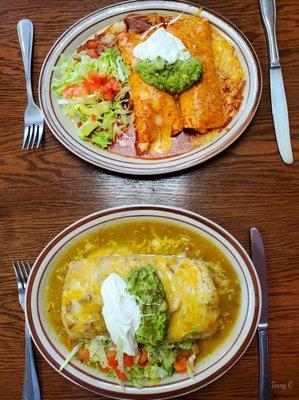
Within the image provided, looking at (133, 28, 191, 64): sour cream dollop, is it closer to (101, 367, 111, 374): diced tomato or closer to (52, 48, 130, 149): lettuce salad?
(52, 48, 130, 149): lettuce salad

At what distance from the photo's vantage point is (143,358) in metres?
2.21

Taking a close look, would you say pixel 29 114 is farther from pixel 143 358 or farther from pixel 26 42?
pixel 143 358

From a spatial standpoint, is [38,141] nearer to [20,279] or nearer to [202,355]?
[20,279]

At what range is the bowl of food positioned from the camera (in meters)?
2.11

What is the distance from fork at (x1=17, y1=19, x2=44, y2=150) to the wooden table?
0.04m

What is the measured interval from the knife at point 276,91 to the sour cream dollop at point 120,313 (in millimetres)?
913

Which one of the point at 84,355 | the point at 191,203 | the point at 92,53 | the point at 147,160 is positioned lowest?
the point at 84,355

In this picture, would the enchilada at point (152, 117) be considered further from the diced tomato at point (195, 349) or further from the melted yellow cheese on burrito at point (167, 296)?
the diced tomato at point (195, 349)

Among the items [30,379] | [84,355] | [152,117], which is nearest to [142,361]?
[84,355]

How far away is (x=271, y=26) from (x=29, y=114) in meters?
1.18

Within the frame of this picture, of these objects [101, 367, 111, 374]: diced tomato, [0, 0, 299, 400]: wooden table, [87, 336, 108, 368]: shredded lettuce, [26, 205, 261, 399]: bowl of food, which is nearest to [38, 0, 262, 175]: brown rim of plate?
[0, 0, 299, 400]: wooden table

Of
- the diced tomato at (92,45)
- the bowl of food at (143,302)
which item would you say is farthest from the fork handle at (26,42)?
the bowl of food at (143,302)

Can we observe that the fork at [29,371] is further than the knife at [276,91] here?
No

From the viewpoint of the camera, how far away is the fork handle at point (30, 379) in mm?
2221
